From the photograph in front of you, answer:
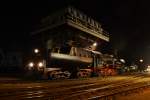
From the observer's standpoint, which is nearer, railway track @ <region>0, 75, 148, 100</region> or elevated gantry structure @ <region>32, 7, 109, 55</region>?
railway track @ <region>0, 75, 148, 100</region>

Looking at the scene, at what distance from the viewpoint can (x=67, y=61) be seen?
23969 millimetres

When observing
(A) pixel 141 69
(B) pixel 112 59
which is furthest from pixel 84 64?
(A) pixel 141 69

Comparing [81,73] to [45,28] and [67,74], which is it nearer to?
[67,74]

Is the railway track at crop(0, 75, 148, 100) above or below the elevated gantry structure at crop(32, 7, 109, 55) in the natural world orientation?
below

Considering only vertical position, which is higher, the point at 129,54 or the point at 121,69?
the point at 129,54

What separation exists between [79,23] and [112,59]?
24.2 feet

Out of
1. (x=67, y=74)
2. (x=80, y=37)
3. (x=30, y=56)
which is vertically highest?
(x=80, y=37)

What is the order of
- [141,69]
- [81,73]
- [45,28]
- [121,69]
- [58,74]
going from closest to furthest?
[58,74] → [81,73] → [45,28] → [121,69] → [141,69]

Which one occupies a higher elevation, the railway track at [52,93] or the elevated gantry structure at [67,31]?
the elevated gantry structure at [67,31]

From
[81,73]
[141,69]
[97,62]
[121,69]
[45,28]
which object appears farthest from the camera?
[141,69]

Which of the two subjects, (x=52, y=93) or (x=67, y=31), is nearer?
(x=52, y=93)

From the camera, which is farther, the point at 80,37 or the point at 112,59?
the point at 112,59

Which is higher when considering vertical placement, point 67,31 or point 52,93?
point 67,31

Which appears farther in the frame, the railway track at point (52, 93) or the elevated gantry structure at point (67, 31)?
the elevated gantry structure at point (67, 31)
